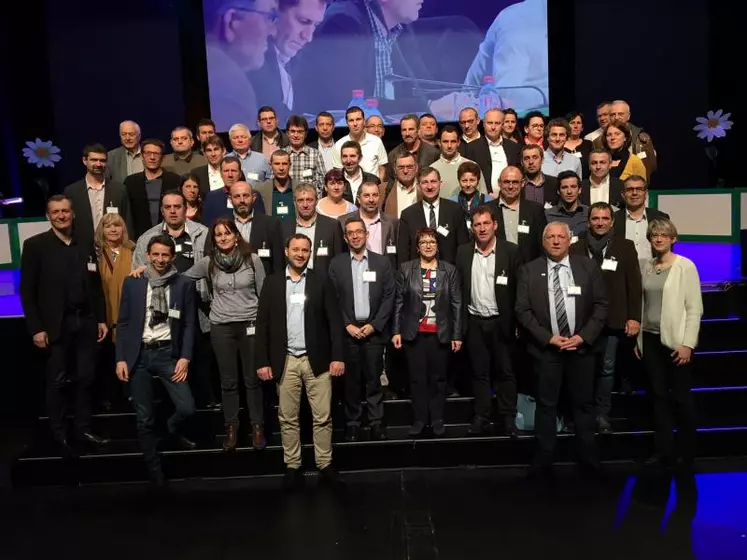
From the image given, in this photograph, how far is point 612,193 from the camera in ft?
18.8

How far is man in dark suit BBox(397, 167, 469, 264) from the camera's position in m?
5.41

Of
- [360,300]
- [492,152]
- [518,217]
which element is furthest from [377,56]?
[360,300]

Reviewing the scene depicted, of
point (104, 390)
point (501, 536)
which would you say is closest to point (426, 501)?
point (501, 536)

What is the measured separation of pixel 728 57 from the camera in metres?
9.93

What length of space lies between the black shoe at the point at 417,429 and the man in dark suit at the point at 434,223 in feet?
3.88

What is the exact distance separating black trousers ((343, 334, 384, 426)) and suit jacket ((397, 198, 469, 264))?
2.43ft

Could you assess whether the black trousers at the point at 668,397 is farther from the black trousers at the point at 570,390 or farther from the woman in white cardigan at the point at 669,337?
the black trousers at the point at 570,390

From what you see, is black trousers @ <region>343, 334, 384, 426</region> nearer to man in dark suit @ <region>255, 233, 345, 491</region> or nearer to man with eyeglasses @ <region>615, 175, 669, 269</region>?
man in dark suit @ <region>255, 233, 345, 491</region>

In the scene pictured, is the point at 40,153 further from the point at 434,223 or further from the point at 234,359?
the point at 434,223

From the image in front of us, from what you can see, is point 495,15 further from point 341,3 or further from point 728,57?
point 728,57

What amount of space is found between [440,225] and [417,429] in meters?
1.49

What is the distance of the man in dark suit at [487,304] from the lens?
5.04 metres

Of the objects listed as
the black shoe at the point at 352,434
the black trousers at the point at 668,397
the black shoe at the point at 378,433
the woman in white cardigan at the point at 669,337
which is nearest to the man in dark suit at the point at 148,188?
the black shoe at the point at 352,434

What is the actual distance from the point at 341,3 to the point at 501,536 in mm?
7388
